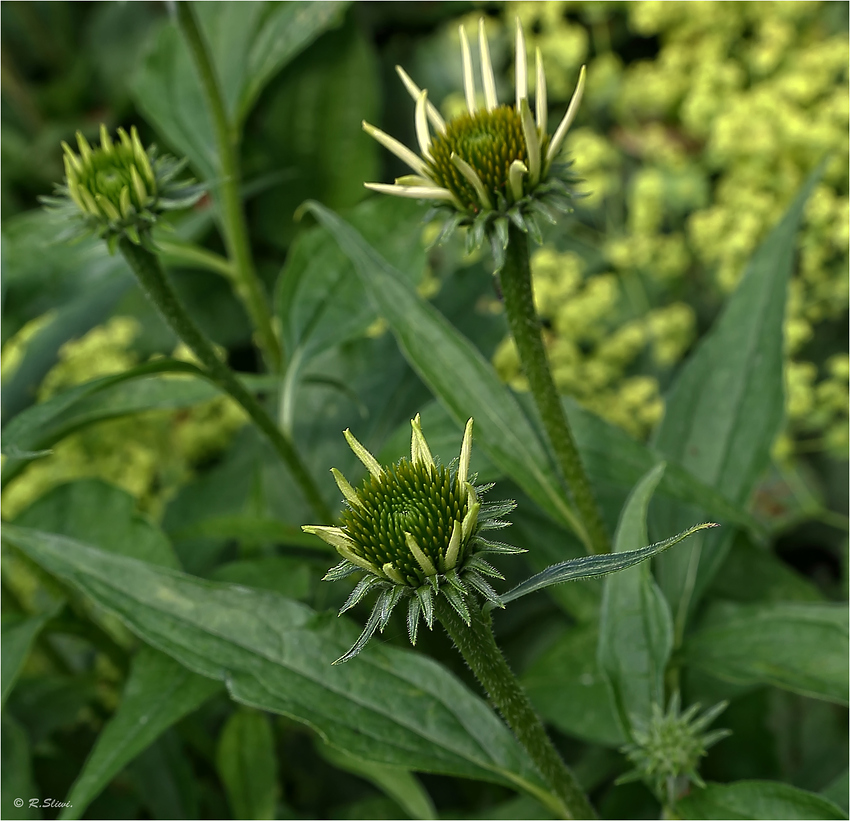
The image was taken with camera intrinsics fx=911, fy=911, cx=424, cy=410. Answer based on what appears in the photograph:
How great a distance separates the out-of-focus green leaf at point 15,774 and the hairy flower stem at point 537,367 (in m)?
0.61

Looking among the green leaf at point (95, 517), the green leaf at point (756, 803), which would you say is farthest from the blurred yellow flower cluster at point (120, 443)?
the green leaf at point (756, 803)

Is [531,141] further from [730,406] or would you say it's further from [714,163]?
[714,163]

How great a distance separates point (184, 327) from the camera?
0.87 meters

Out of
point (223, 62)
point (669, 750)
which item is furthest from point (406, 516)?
point (223, 62)

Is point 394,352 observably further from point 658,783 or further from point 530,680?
point 658,783

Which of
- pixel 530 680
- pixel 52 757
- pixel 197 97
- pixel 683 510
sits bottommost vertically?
pixel 52 757

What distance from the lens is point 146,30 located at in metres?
1.96

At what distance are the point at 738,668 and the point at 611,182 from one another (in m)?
0.94

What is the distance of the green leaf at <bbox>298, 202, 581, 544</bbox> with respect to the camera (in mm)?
901

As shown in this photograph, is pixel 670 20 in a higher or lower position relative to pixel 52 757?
higher

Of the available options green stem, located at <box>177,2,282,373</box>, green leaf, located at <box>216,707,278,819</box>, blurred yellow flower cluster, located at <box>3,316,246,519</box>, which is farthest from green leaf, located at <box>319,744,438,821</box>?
green stem, located at <box>177,2,282,373</box>

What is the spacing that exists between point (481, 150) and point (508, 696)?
429 millimetres

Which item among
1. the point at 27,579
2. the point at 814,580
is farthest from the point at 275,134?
the point at 814,580

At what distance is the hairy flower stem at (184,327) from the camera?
0.85m
